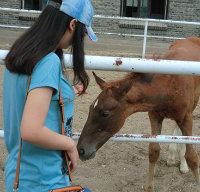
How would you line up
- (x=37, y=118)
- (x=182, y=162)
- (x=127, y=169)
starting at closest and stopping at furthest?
(x=37, y=118)
(x=127, y=169)
(x=182, y=162)

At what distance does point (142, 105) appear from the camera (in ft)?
8.73

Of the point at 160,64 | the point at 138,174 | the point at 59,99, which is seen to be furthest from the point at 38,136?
the point at 138,174

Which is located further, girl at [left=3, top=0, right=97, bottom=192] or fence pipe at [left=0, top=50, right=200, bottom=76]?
fence pipe at [left=0, top=50, right=200, bottom=76]

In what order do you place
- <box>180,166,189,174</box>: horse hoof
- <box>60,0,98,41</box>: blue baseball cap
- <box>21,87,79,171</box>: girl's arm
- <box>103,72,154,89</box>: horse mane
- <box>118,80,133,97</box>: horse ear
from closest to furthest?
<box>21,87,79,171</box>: girl's arm → <box>60,0,98,41</box>: blue baseball cap → <box>118,80,133,97</box>: horse ear → <box>103,72,154,89</box>: horse mane → <box>180,166,189,174</box>: horse hoof

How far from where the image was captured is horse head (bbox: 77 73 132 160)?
2.37m

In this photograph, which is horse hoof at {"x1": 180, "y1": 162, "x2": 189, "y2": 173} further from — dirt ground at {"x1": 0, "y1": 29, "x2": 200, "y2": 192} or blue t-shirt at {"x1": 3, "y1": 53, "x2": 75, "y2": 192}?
blue t-shirt at {"x1": 3, "y1": 53, "x2": 75, "y2": 192}

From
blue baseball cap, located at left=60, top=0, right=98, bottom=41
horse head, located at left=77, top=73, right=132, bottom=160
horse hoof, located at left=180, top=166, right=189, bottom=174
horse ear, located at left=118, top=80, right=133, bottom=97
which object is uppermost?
blue baseball cap, located at left=60, top=0, right=98, bottom=41

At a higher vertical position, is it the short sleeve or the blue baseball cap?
the blue baseball cap

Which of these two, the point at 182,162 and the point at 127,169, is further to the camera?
the point at 182,162

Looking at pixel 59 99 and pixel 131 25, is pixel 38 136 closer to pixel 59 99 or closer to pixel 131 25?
pixel 59 99

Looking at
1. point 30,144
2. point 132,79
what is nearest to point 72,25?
point 30,144

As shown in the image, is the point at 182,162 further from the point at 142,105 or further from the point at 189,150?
the point at 142,105

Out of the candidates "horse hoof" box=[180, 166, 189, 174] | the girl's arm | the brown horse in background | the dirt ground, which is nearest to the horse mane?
the brown horse in background

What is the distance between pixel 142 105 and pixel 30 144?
149cm
